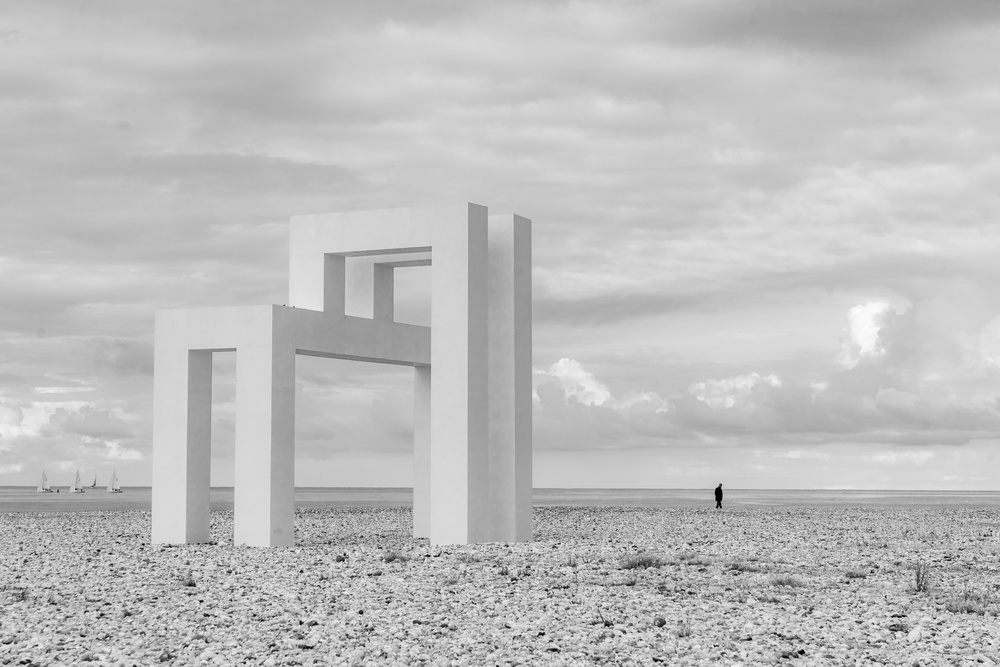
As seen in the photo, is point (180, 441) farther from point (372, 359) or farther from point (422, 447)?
point (422, 447)

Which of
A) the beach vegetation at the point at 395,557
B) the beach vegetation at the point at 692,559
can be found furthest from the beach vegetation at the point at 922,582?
the beach vegetation at the point at 395,557

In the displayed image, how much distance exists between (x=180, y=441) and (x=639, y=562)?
10558 millimetres

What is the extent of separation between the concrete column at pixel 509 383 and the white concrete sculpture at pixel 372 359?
0.09 feet

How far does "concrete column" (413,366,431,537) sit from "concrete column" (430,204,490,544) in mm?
3889

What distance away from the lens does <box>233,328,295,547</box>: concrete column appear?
2362 cm

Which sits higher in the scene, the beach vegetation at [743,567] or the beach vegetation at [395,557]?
the beach vegetation at [395,557]

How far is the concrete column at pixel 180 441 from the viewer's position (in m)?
24.9

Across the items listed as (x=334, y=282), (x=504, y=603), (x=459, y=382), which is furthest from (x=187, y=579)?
(x=334, y=282)

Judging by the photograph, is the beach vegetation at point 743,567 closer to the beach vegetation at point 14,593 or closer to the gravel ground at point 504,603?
the gravel ground at point 504,603

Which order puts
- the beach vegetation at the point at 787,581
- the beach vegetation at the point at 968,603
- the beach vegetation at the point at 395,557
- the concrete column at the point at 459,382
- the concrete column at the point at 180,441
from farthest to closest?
the concrete column at the point at 180,441 < the concrete column at the point at 459,382 < the beach vegetation at the point at 395,557 < the beach vegetation at the point at 787,581 < the beach vegetation at the point at 968,603

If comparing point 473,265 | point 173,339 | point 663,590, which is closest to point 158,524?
point 173,339

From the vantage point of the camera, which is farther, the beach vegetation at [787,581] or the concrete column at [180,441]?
the concrete column at [180,441]

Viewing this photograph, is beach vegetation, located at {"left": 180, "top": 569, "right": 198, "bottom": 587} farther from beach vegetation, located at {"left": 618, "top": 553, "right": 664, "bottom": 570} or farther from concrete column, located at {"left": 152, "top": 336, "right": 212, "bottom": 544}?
beach vegetation, located at {"left": 618, "top": 553, "right": 664, "bottom": 570}

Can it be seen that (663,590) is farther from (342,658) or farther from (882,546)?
(882,546)
